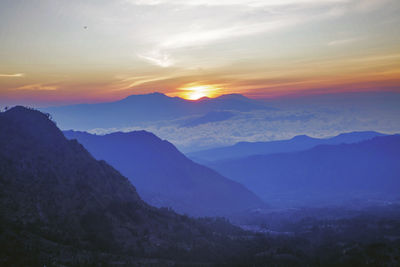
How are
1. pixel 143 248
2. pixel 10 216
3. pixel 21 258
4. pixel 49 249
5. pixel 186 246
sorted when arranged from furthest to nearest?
1. pixel 186 246
2. pixel 143 248
3. pixel 10 216
4. pixel 49 249
5. pixel 21 258

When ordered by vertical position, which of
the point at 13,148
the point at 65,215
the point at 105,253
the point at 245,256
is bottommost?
the point at 245,256

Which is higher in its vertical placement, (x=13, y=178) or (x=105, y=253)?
(x=13, y=178)

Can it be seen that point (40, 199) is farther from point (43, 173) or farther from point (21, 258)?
point (21, 258)

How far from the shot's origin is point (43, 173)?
19525 cm

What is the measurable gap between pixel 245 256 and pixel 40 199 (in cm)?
8894

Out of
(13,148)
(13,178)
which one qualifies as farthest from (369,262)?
(13,148)

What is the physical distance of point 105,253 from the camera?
16200 centimetres

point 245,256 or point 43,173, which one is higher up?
point 43,173

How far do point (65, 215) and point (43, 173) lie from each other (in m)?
27.3

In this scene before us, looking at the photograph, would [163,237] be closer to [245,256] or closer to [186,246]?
[186,246]

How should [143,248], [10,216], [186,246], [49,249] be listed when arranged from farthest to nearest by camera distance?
1. [186,246]
2. [143,248]
3. [10,216]
4. [49,249]

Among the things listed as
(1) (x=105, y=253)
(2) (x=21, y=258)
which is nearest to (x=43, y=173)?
(1) (x=105, y=253)

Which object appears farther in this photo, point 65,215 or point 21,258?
point 65,215

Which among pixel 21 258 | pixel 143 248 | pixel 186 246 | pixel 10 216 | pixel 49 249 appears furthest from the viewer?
pixel 186 246
